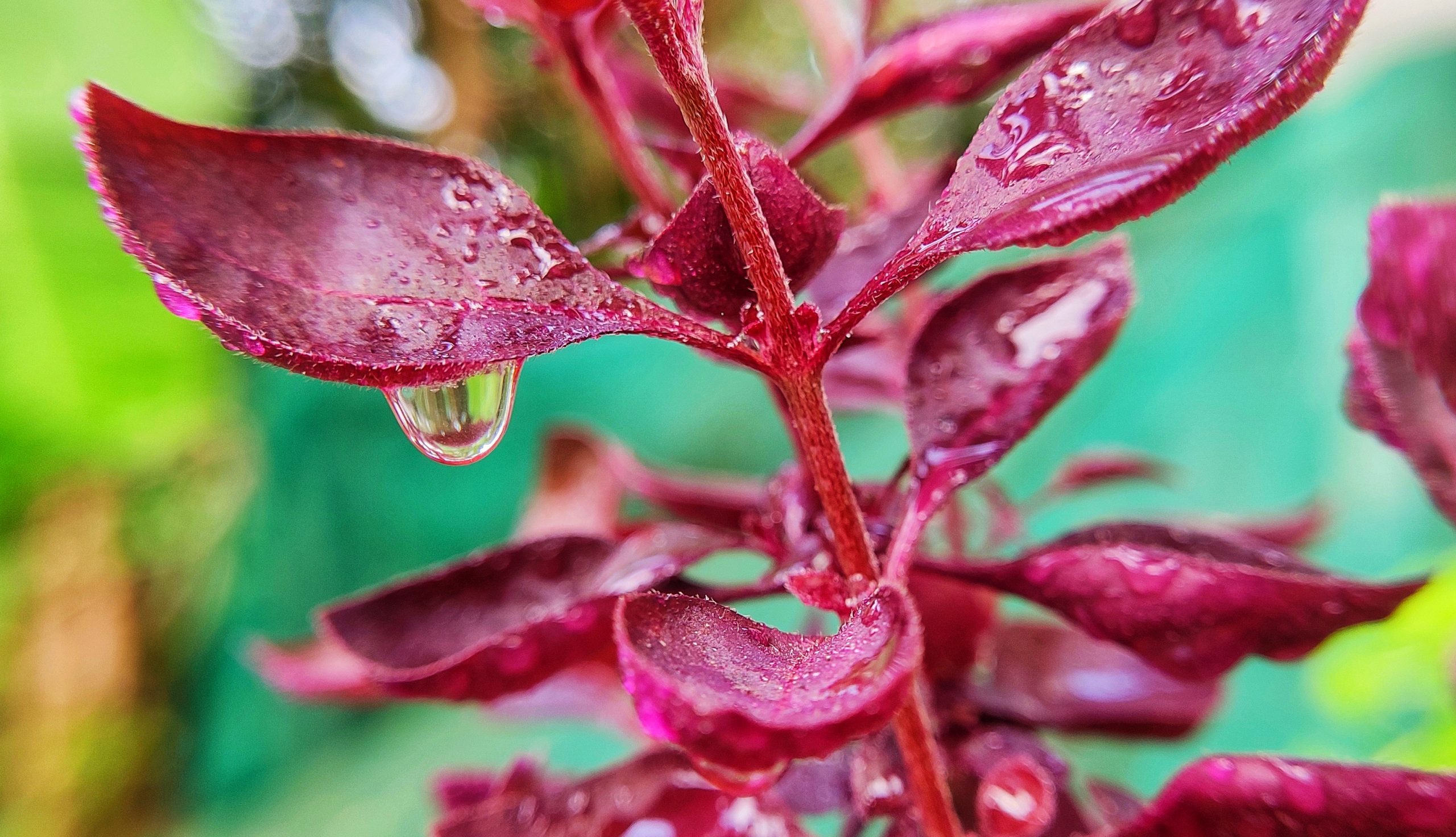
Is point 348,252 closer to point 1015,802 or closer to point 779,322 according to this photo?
point 779,322

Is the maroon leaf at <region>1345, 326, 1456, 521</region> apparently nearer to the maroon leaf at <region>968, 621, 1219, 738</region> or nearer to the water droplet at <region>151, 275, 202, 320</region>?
the maroon leaf at <region>968, 621, 1219, 738</region>

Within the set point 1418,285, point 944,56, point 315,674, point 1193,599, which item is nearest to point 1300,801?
point 1193,599

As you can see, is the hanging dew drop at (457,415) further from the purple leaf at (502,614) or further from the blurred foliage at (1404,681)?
the blurred foliage at (1404,681)

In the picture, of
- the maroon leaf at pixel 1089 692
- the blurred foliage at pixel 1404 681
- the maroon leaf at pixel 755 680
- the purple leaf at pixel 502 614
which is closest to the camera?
the maroon leaf at pixel 755 680

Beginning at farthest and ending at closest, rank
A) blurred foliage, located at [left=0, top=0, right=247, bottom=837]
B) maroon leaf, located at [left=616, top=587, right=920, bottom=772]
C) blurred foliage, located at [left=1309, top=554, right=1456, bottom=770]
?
blurred foliage, located at [left=0, top=0, right=247, bottom=837] < blurred foliage, located at [left=1309, top=554, right=1456, bottom=770] < maroon leaf, located at [left=616, top=587, right=920, bottom=772]

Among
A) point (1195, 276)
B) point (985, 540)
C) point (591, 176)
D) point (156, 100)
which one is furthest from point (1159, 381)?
point (156, 100)

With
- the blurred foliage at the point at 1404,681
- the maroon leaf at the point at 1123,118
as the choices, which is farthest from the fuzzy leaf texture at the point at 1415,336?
the blurred foliage at the point at 1404,681

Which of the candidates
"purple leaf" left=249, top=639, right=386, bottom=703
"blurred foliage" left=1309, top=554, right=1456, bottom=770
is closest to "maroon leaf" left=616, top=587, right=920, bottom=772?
"purple leaf" left=249, top=639, right=386, bottom=703
